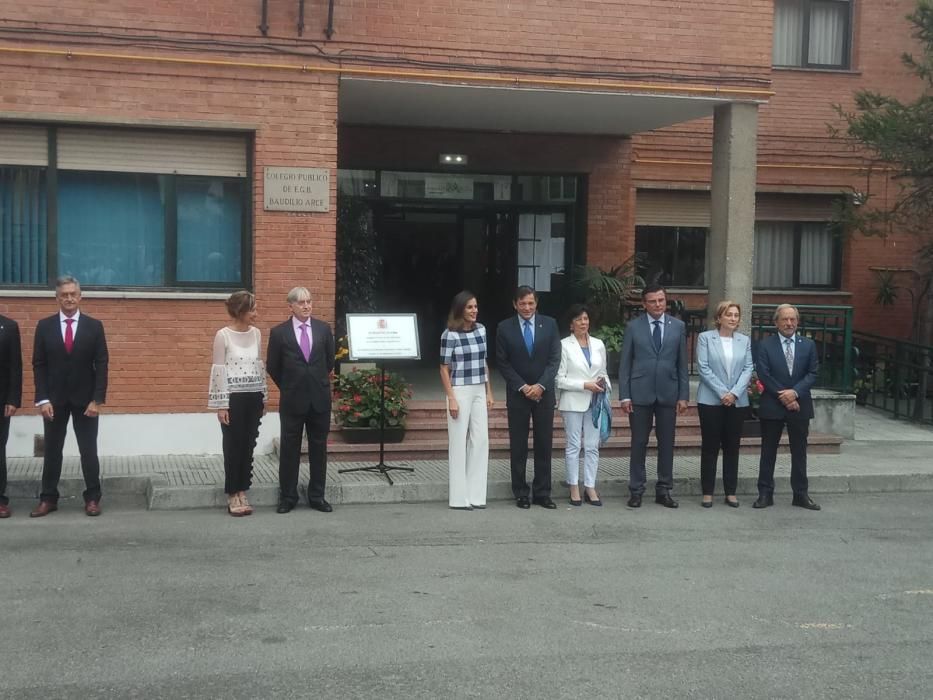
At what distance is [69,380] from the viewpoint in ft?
29.3

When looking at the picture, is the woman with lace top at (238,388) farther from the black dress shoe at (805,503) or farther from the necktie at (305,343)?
the black dress shoe at (805,503)

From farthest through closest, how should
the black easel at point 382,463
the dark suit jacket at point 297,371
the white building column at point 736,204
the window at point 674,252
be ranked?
the window at point 674,252 → the white building column at point 736,204 → the black easel at point 382,463 → the dark suit jacket at point 297,371

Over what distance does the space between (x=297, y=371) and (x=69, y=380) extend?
5.91ft

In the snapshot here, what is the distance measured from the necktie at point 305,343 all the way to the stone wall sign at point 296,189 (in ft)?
7.75

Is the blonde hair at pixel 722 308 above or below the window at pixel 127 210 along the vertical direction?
below

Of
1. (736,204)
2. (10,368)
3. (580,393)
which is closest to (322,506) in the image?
(580,393)

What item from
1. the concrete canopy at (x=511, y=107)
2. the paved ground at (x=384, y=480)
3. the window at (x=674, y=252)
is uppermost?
the concrete canopy at (x=511, y=107)

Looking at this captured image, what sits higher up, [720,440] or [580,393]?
[580,393]

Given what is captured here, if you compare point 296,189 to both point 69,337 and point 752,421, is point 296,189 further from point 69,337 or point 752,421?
point 752,421

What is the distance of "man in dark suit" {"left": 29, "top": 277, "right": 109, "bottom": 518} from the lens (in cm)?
892

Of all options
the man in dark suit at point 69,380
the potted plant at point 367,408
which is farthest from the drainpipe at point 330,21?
the man in dark suit at point 69,380

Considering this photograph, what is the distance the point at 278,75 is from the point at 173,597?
618 cm

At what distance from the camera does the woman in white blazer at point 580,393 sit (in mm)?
9633

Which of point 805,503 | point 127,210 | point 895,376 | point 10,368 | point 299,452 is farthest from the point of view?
point 895,376
